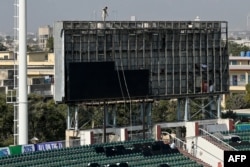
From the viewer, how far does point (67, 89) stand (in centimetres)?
2967

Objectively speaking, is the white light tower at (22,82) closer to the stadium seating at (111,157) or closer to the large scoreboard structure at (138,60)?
the stadium seating at (111,157)

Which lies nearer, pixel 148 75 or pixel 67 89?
pixel 67 89

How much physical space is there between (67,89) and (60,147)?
2.42m

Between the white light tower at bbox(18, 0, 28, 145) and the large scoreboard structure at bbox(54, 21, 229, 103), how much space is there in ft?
5.49

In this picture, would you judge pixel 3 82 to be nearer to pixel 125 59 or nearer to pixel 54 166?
pixel 125 59

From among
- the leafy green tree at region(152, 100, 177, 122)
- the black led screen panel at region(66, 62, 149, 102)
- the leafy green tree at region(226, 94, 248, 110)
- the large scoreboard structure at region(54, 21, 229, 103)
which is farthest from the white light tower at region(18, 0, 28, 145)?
the leafy green tree at region(226, 94, 248, 110)

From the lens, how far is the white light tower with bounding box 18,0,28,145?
2844 cm

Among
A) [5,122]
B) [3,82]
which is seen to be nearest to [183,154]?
[5,122]

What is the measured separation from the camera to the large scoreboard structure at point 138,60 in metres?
30.1

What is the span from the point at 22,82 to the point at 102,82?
11.8 ft

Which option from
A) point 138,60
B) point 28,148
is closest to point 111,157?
point 28,148

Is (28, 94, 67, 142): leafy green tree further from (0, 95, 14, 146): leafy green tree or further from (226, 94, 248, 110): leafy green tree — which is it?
(226, 94, 248, 110): leafy green tree

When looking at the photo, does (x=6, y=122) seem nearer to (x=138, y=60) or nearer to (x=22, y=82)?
(x=138, y=60)

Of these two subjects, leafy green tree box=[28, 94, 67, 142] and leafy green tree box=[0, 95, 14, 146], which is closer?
leafy green tree box=[0, 95, 14, 146]
